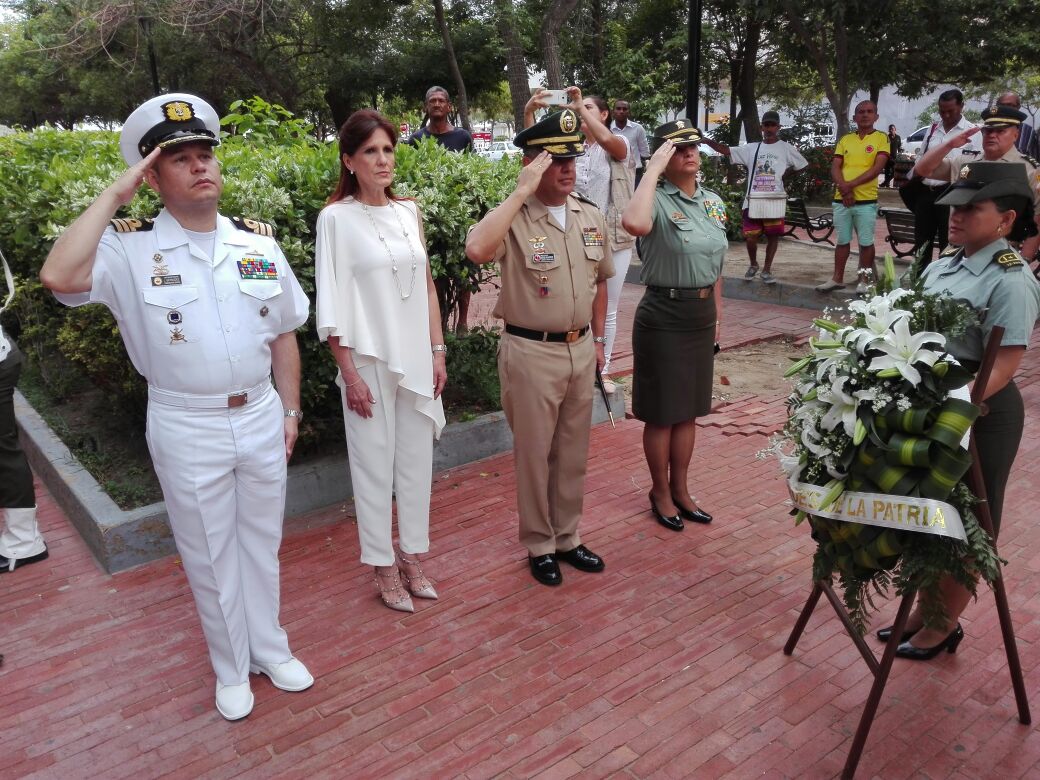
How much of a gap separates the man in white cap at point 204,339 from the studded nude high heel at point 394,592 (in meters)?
0.74

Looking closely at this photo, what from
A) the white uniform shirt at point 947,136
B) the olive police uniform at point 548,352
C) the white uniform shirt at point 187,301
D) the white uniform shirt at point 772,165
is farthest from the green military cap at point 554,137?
the white uniform shirt at point 772,165

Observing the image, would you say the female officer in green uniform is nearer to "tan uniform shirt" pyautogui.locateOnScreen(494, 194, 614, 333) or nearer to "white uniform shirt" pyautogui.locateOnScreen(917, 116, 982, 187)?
"tan uniform shirt" pyautogui.locateOnScreen(494, 194, 614, 333)

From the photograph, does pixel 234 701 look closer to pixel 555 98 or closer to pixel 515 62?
pixel 555 98

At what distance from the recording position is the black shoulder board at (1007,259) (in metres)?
2.98

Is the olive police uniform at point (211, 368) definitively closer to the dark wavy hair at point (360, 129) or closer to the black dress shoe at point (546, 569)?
the dark wavy hair at point (360, 129)

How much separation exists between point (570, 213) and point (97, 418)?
4016 mm

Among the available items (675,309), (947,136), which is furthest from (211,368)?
(947,136)

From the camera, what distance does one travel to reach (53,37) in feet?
73.4

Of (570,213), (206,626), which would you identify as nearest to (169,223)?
(206,626)

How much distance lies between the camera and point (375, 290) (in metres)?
3.66

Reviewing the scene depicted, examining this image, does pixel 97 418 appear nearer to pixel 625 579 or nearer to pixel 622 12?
pixel 625 579

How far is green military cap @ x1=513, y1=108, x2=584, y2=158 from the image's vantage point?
12.2ft

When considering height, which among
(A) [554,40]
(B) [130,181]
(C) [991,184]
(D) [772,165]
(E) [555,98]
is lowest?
(D) [772,165]

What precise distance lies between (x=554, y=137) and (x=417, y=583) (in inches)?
82.7
